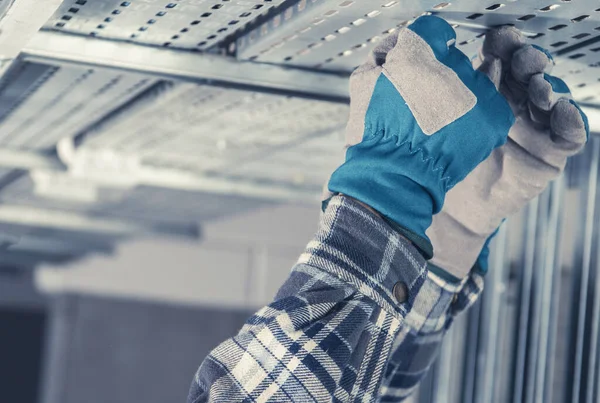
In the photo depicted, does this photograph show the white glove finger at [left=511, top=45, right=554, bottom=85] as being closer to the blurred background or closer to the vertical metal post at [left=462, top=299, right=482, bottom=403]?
the blurred background

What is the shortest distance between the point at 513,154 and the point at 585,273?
0.59 meters

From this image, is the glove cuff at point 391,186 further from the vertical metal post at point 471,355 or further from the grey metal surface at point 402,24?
the vertical metal post at point 471,355

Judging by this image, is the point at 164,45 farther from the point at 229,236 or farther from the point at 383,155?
the point at 229,236

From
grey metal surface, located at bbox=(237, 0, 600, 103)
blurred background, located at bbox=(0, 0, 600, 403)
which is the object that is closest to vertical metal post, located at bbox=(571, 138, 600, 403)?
blurred background, located at bbox=(0, 0, 600, 403)

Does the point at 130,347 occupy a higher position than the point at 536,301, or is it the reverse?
the point at 536,301

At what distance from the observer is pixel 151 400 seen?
359cm

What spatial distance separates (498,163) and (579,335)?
58 centimetres

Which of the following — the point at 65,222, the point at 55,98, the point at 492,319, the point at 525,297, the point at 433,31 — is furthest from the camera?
the point at 65,222

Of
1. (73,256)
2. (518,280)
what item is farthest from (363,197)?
(73,256)

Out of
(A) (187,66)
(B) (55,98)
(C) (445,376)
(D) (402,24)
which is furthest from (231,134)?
(C) (445,376)

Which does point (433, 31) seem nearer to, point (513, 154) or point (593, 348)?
point (513, 154)

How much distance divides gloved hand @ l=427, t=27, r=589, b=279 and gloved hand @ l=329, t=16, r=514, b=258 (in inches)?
1.4

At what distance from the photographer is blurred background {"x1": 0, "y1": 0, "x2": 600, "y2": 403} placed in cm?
72

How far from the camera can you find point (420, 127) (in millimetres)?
636
